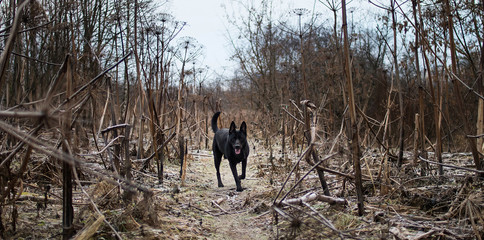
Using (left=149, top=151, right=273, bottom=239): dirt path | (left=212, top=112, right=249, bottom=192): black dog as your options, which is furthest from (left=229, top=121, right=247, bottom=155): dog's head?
(left=149, top=151, right=273, bottom=239): dirt path

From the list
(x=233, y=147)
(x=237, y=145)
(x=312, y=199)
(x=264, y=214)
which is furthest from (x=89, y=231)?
(x=233, y=147)

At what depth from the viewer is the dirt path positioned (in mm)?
3811

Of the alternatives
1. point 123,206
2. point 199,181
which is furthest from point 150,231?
point 199,181

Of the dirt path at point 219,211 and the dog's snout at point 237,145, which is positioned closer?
Answer: the dirt path at point 219,211

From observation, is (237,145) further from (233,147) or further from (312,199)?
(312,199)

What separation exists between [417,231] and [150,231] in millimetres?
2297

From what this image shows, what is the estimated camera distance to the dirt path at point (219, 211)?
12.5ft

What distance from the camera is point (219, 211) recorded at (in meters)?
4.84

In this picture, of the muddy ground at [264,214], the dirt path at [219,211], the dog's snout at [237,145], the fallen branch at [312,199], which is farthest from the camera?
the dog's snout at [237,145]

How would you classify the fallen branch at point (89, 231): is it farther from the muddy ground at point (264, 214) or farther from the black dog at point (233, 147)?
the black dog at point (233, 147)

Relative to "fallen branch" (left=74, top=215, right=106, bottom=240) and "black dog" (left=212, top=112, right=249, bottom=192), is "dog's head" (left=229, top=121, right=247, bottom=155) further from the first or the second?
"fallen branch" (left=74, top=215, right=106, bottom=240)

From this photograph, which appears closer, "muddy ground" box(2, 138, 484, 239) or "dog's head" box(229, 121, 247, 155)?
"muddy ground" box(2, 138, 484, 239)

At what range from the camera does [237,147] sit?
6.72 metres

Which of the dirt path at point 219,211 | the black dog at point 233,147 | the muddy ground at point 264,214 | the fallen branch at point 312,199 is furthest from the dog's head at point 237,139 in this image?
the fallen branch at point 312,199
